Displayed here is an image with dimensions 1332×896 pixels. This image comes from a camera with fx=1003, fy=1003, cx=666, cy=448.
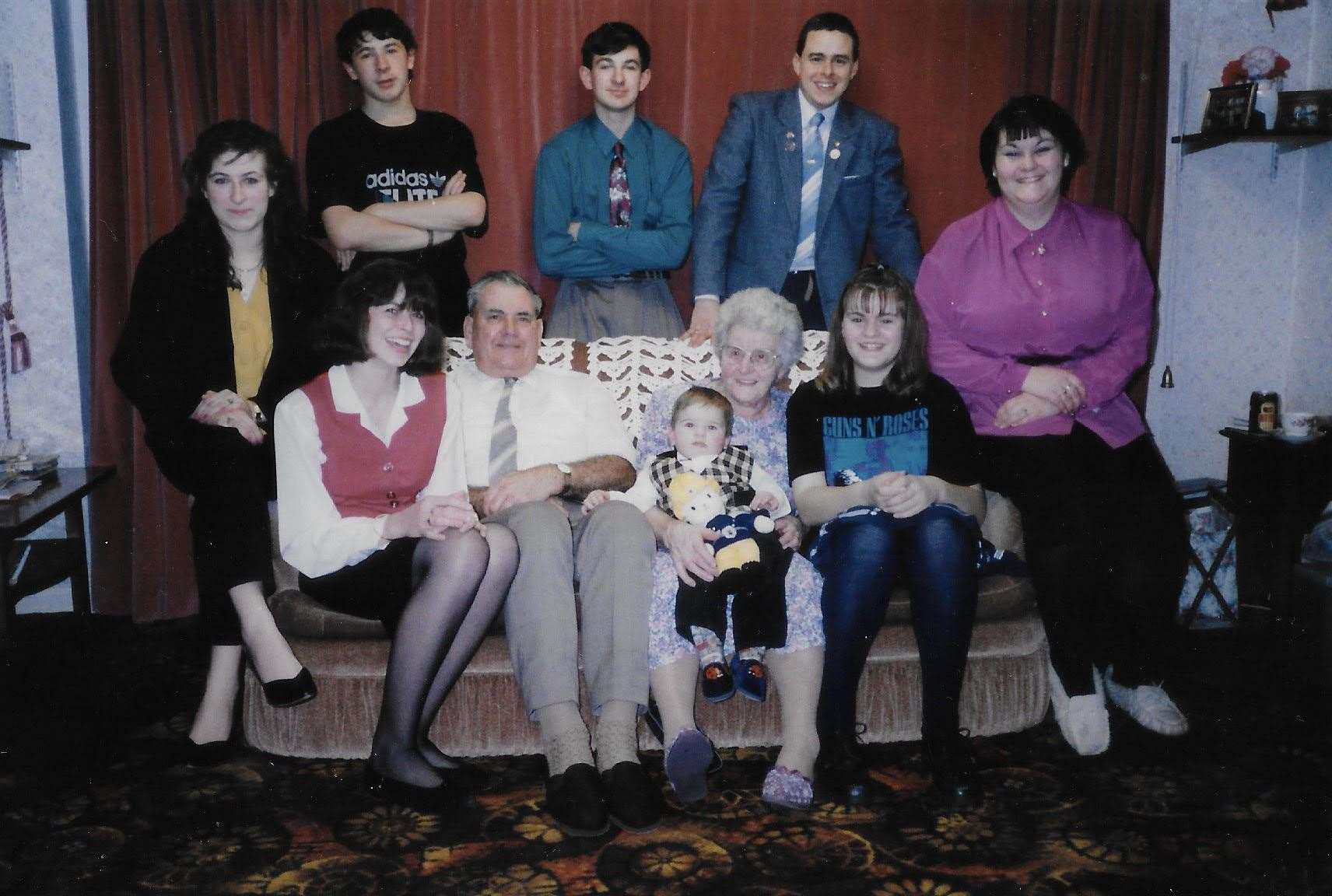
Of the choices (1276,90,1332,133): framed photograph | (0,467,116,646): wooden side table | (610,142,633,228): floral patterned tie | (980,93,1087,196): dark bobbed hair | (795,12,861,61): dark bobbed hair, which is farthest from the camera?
(1276,90,1332,133): framed photograph

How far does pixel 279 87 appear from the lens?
3152mm

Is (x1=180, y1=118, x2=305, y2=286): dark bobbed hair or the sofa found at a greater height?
(x1=180, y1=118, x2=305, y2=286): dark bobbed hair

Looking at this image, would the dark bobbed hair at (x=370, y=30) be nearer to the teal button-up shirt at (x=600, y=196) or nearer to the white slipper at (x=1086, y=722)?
the teal button-up shirt at (x=600, y=196)

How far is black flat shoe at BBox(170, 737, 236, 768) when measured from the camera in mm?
2105

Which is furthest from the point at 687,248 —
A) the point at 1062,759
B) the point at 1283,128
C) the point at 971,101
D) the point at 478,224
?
the point at 1283,128

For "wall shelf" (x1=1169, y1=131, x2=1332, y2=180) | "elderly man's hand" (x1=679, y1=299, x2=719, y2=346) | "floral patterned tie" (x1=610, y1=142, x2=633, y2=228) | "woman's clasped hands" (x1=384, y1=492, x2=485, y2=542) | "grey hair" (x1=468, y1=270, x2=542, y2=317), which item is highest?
"wall shelf" (x1=1169, y1=131, x2=1332, y2=180)

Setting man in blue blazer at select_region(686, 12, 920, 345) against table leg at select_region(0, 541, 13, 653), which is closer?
table leg at select_region(0, 541, 13, 653)

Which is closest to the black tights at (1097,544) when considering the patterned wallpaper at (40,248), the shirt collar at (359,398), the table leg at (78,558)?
the shirt collar at (359,398)

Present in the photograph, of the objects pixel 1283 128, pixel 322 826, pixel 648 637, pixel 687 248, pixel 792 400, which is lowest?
pixel 322 826

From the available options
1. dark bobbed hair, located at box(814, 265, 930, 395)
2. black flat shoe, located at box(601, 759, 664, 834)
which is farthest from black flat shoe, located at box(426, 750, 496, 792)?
dark bobbed hair, located at box(814, 265, 930, 395)

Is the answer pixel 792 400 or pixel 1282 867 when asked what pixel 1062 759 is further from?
pixel 792 400

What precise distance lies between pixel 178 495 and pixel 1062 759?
2731 mm

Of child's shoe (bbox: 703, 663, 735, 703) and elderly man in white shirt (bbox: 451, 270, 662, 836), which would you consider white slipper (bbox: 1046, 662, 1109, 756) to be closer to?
child's shoe (bbox: 703, 663, 735, 703)

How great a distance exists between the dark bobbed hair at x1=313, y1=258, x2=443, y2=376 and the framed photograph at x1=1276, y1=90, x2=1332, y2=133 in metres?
2.70
